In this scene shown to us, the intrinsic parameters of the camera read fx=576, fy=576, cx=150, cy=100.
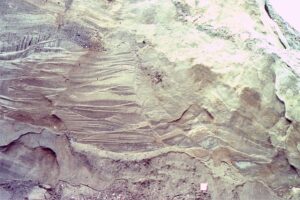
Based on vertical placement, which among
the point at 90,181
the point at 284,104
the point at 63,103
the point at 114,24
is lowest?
the point at 90,181

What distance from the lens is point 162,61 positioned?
4.03 meters

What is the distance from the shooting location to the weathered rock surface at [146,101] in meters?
3.84

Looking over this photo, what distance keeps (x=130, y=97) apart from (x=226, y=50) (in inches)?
29.5

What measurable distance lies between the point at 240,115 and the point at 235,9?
80cm

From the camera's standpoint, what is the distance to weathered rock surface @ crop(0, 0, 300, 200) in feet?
12.6

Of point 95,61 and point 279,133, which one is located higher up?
point 279,133

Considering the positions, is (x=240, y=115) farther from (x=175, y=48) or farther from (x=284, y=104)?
(x=175, y=48)

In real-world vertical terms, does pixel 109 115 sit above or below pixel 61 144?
above

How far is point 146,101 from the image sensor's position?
159 inches

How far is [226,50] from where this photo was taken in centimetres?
394

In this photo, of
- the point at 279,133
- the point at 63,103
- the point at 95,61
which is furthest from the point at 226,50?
the point at 63,103

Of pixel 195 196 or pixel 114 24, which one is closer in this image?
pixel 195 196

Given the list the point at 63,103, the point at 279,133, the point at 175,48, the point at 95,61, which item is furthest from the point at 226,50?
the point at 63,103

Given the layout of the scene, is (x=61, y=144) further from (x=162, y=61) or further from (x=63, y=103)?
(x=162, y=61)
